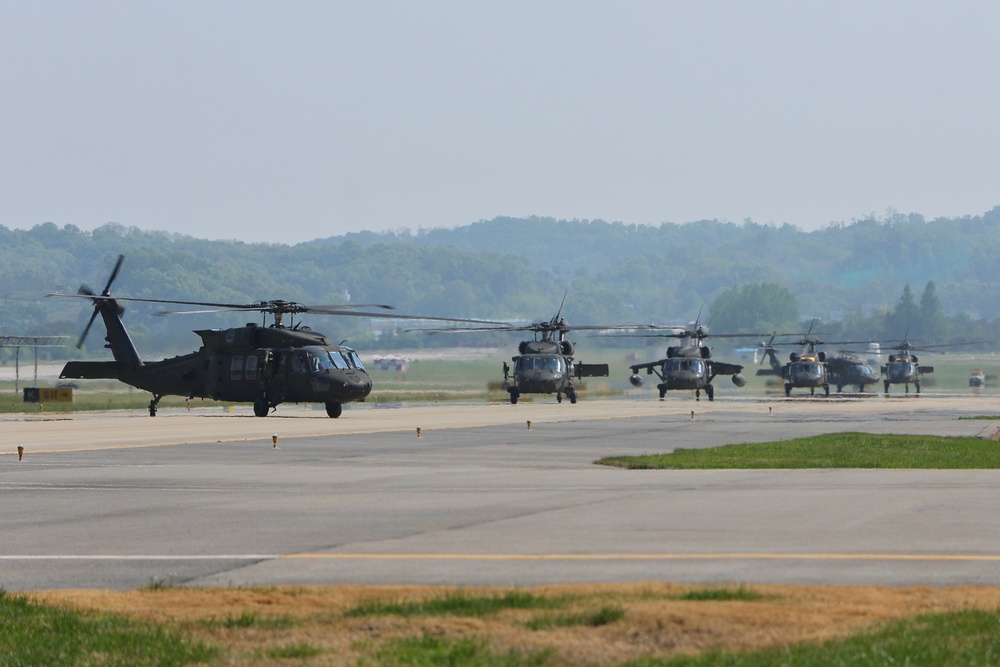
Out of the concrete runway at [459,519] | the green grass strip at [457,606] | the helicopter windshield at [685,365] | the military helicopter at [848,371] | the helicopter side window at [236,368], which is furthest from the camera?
the military helicopter at [848,371]

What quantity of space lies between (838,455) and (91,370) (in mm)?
33668

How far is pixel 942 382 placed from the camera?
158 m

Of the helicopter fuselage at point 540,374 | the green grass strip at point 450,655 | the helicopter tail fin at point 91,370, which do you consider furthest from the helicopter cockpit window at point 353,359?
the green grass strip at point 450,655

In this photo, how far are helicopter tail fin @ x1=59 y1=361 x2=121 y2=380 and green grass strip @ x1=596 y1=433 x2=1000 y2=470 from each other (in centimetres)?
2876

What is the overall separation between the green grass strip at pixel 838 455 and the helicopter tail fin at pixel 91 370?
2876cm

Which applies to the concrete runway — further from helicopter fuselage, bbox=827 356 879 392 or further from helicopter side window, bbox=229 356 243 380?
helicopter fuselage, bbox=827 356 879 392

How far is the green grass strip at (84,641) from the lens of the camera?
32.3 ft

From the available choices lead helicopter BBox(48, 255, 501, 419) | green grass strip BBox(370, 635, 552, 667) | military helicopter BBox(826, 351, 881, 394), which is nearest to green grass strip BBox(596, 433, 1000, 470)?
lead helicopter BBox(48, 255, 501, 419)

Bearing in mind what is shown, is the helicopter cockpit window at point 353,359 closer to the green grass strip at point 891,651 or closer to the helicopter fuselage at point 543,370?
the helicopter fuselage at point 543,370

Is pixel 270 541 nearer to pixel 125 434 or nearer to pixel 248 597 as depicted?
pixel 248 597

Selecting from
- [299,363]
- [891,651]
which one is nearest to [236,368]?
[299,363]

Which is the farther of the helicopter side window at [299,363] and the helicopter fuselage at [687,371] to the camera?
the helicopter fuselage at [687,371]

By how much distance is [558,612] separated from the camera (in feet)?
36.4

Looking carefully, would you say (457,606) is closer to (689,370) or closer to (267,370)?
(267,370)
